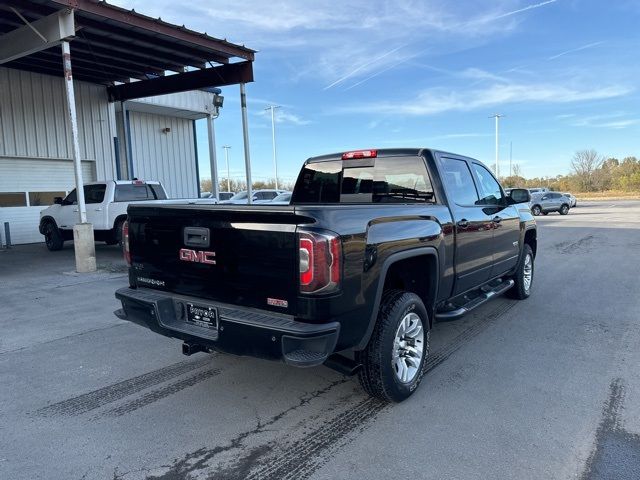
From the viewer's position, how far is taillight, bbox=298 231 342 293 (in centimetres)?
283

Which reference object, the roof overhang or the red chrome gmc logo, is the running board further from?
the roof overhang

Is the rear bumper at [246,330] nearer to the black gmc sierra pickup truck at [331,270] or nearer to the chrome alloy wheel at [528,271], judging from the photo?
the black gmc sierra pickup truck at [331,270]

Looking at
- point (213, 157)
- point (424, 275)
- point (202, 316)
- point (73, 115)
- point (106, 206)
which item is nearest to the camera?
point (202, 316)

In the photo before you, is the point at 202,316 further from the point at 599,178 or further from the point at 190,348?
the point at 599,178

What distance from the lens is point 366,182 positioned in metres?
4.89

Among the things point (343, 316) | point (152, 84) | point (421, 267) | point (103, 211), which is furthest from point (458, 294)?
point (152, 84)

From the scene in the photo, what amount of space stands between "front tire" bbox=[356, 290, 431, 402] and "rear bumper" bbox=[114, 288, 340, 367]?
1.87 feet

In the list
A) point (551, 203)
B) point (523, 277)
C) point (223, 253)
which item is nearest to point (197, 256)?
point (223, 253)

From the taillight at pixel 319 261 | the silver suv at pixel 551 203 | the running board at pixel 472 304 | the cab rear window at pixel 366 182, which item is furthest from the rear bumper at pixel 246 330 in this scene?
the silver suv at pixel 551 203

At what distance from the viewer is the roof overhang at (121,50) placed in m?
9.48

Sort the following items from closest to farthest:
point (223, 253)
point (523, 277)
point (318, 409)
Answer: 1. point (223, 253)
2. point (318, 409)
3. point (523, 277)

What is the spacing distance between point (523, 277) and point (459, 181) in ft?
8.49

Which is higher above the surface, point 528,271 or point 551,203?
point 551,203

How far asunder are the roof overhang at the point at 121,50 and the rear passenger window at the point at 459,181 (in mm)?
8101
